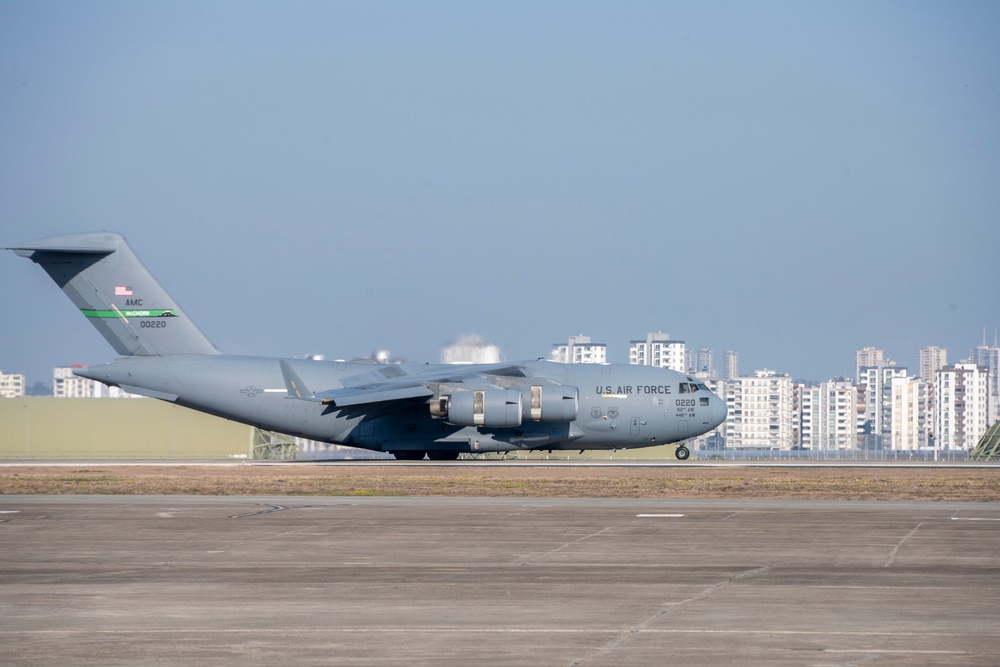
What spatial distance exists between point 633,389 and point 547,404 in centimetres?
349

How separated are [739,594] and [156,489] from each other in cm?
1884

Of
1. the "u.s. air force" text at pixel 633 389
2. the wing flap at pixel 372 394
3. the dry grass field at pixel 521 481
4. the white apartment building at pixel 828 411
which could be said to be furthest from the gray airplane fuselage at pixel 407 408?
the white apartment building at pixel 828 411

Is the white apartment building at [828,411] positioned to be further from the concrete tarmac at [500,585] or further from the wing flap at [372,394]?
the concrete tarmac at [500,585]

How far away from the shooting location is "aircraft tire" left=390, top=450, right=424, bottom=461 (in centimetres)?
4341

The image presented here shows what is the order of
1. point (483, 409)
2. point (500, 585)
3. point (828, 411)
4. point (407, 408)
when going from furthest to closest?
point (828, 411) → point (407, 408) → point (483, 409) → point (500, 585)

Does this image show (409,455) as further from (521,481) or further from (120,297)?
(521,481)

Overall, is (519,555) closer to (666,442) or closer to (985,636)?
(985,636)

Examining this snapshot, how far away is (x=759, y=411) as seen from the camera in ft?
416

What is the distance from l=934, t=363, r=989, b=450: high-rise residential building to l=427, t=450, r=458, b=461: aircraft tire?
66.8 m

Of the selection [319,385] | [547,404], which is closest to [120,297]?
[319,385]

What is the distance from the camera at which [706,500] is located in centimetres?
2656

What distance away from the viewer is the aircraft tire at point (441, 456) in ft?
142

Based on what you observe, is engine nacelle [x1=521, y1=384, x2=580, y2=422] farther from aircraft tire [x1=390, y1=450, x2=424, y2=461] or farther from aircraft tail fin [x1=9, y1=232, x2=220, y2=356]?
aircraft tail fin [x1=9, y1=232, x2=220, y2=356]

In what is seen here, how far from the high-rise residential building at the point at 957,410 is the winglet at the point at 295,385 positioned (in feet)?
238
